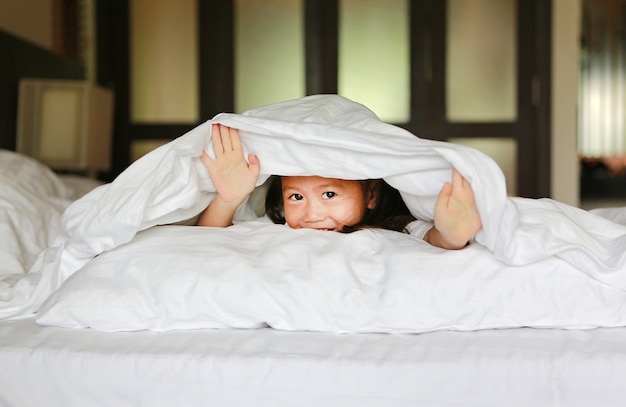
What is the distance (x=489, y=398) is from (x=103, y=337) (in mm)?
502

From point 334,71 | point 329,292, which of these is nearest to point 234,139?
point 329,292

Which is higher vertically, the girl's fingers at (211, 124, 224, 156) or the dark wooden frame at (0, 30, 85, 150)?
the dark wooden frame at (0, 30, 85, 150)

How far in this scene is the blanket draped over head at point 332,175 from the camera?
3.11ft

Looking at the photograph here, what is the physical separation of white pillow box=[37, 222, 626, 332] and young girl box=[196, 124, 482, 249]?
7 centimetres

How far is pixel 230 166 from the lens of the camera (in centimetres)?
116

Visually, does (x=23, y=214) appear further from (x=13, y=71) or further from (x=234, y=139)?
(x=13, y=71)

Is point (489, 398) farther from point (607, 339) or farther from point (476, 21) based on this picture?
point (476, 21)

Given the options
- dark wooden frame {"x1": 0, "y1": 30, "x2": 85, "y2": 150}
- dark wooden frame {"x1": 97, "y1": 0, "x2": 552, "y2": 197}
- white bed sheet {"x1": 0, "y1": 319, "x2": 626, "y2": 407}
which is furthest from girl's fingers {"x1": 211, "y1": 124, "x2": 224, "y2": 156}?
dark wooden frame {"x1": 97, "y1": 0, "x2": 552, "y2": 197}

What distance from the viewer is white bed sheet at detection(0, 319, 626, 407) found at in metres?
0.82

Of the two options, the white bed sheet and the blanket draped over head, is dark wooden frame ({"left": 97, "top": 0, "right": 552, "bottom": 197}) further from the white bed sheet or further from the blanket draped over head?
the white bed sheet

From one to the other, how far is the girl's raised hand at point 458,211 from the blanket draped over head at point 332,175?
0.07 ft

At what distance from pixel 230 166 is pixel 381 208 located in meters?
0.32

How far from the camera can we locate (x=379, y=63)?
13.4 ft

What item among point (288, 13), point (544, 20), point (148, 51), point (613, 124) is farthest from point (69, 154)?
point (613, 124)
